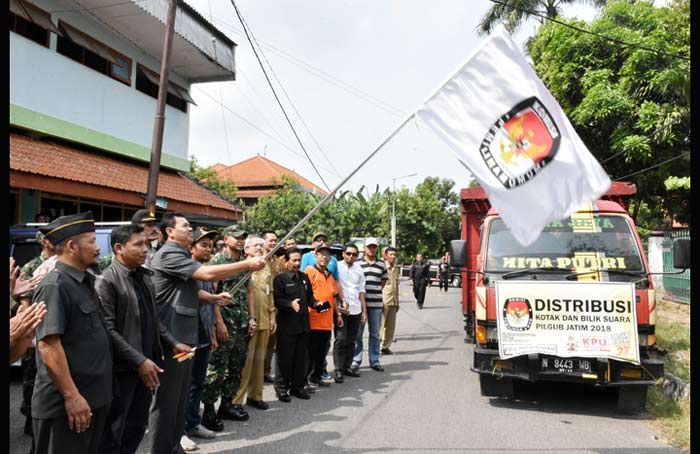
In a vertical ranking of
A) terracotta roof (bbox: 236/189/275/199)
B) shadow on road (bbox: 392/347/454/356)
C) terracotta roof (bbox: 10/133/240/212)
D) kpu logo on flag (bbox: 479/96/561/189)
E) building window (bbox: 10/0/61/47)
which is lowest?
shadow on road (bbox: 392/347/454/356)

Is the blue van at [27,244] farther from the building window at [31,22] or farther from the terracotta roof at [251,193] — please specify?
the terracotta roof at [251,193]

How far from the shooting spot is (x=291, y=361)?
5949mm

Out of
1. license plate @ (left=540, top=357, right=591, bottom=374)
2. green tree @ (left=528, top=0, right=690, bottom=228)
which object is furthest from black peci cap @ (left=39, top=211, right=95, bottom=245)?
green tree @ (left=528, top=0, right=690, bottom=228)

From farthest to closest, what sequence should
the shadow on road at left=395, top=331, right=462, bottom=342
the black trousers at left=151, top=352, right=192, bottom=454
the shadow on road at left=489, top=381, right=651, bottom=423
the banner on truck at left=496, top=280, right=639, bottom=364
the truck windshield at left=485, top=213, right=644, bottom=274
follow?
1. the shadow on road at left=395, top=331, right=462, bottom=342
2. the truck windshield at left=485, top=213, right=644, bottom=274
3. the shadow on road at left=489, top=381, right=651, bottom=423
4. the banner on truck at left=496, top=280, right=639, bottom=364
5. the black trousers at left=151, top=352, right=192, bottom=454

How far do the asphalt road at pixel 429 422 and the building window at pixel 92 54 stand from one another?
30.2 feet

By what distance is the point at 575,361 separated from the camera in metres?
5.24

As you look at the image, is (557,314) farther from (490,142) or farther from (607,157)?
(607,157)

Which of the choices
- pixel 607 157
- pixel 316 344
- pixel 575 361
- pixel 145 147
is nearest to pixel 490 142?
Answer: pixel 575 361

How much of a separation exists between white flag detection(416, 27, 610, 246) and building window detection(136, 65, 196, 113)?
41.9 ft

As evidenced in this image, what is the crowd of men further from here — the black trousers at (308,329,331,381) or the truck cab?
the truck cab

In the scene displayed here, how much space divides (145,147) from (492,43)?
45.2ft

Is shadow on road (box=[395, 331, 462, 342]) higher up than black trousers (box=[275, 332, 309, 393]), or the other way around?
black trousers (box=[275, 332, 309, 393])

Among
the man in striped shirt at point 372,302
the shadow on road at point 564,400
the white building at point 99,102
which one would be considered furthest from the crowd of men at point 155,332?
the white building at point 99,102

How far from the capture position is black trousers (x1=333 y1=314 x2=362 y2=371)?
7.12 m
